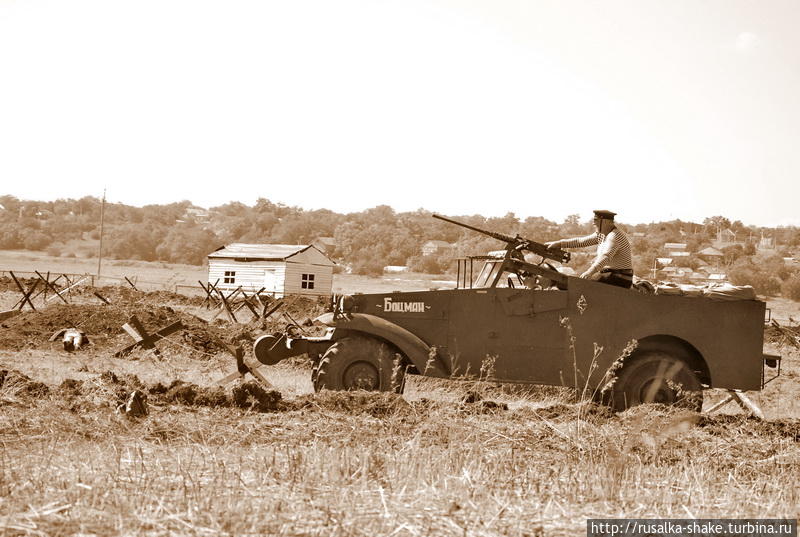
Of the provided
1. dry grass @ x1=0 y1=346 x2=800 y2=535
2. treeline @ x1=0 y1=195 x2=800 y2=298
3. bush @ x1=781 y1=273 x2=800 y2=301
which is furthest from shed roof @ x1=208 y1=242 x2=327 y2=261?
dry grass @ x1=0 y1=346 x2=800 y2=535

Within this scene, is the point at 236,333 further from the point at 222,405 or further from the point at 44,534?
the point at 44,534

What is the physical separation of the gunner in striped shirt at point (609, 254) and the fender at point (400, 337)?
81.0 inches

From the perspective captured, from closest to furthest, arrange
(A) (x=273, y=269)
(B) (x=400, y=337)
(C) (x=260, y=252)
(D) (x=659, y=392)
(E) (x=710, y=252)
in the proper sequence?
(B) (x=400, y=337), (D) (x=659, y=392), (A) (x=273, y=269), (C) (x=260, y=252), (E) (x=710, y=252)

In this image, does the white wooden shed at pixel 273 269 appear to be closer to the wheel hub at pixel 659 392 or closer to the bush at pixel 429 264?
the bush at pixel 429 264

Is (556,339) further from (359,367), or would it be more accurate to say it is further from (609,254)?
(359,367)

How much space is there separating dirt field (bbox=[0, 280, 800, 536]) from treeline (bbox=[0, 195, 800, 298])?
5412cm

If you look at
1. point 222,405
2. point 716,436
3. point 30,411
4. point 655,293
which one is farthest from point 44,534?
point 655,293

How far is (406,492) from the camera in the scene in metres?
5.90

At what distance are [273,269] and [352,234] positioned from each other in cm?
5729

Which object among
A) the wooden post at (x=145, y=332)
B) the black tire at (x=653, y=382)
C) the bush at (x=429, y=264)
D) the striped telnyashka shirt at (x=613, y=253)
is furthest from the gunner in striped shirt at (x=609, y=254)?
the bush at (x=429, y=264)

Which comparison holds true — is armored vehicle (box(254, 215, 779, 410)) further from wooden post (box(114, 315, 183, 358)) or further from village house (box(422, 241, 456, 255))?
village house (box(422, 241, 456, 255))

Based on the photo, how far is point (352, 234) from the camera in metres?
107

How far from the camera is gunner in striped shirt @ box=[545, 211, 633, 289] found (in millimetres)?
11117

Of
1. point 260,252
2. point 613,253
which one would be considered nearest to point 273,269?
point 260,252
